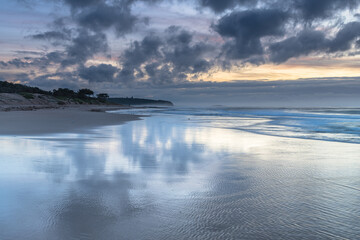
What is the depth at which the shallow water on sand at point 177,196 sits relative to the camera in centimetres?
345

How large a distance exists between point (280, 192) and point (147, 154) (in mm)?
4764

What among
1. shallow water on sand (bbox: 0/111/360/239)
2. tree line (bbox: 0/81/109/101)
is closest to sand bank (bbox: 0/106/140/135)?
shallow water on sand (bbox: 0/111/360/239)

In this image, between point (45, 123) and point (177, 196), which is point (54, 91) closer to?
point (45, 123)

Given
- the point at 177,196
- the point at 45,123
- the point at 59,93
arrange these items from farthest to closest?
the point at 59,93
the point at 45,123
the point at 177,196

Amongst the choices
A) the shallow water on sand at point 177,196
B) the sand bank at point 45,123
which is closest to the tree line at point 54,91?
the sand bank at point 45,123

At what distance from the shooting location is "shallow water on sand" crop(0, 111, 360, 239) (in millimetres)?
3451

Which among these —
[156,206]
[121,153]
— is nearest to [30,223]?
[156,206]

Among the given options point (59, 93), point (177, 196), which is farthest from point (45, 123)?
point (59, 93)

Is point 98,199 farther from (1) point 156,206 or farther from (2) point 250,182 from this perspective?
(2) point 250,182

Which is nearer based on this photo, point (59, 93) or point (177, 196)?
point (177, 196)

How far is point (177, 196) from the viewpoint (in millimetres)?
4723

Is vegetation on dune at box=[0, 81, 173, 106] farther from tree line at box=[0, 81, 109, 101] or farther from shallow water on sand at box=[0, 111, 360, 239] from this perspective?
shallow water on sand at box=[0, 111, 360, 239]

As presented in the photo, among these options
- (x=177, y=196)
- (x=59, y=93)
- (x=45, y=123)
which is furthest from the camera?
(x=59, y=93)

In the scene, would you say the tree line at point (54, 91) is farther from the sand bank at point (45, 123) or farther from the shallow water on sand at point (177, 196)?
the shallow water on sand at point (177, 196)
